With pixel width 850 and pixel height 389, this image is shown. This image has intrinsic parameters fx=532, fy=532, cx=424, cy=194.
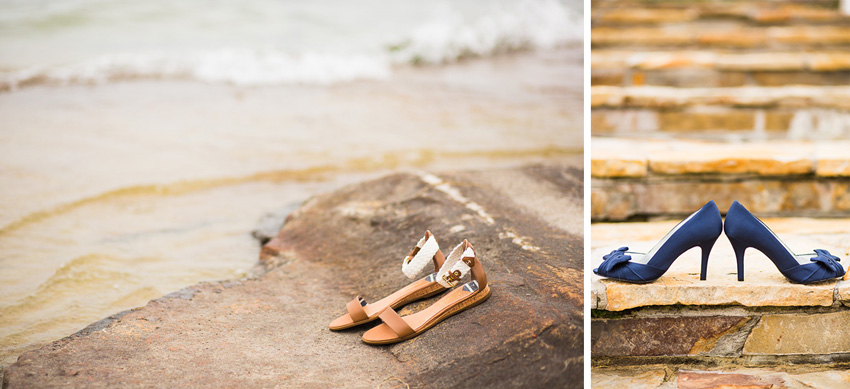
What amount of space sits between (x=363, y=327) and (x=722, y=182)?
47.7 inches

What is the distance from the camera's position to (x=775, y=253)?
3.85 ft

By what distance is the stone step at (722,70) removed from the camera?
2.40 metres

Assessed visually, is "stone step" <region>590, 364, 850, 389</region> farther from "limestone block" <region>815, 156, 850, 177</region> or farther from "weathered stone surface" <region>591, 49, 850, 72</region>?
"weathered stone surface" <region>591, 49, 850, 72</region>

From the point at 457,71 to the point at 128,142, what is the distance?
3.67 m

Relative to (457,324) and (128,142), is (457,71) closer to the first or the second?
(128,142)

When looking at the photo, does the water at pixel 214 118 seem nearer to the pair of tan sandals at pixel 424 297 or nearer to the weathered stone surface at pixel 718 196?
the pair of tan sandals at pixel 424 297

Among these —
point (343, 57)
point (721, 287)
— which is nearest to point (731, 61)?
point (721, 287)

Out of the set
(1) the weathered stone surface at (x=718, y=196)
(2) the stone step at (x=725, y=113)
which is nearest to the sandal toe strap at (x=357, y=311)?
(1) the weathered stone surface at (x=718, y=196)

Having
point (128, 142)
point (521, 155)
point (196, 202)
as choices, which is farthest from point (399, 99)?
point (196, 202)

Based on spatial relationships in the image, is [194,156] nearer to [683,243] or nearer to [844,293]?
[683,243]

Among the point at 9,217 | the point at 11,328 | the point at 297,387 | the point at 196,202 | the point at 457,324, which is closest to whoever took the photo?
the point at 297,387

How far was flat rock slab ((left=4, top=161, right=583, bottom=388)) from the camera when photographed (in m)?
1.14

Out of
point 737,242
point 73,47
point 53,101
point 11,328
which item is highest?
point 73,47

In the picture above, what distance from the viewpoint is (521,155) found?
13.1 ft
